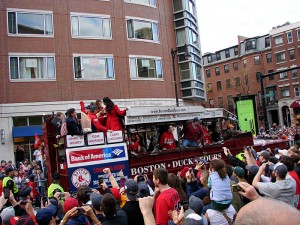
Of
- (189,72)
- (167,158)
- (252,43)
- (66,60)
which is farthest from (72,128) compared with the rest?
(252,43)

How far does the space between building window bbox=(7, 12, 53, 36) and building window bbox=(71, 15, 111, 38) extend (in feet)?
5.56

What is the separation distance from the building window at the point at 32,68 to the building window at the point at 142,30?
21.3 ft

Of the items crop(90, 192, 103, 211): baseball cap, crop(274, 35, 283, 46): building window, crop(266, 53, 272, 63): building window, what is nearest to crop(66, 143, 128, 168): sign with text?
crop(90, 192, 103, 211): baseball cap

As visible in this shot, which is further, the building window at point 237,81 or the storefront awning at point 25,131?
the building window at point 237,81

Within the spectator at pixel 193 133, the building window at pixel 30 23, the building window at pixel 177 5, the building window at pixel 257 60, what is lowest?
the spectator at pixel 193 133

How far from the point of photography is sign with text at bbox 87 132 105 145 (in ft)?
32.2

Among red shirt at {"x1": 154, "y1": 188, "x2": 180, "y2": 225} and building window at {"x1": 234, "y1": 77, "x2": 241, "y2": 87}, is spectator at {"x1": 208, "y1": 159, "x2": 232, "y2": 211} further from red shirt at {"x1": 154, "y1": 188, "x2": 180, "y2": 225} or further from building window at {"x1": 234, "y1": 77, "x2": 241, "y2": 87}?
building window at {"x1": 234, "y1": 77, "x2": 241, "y2": 87}

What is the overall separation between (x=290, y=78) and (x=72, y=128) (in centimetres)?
5431

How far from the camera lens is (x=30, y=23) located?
2306 centimetres

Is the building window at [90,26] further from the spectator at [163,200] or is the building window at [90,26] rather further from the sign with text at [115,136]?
the spectator at [163,200]

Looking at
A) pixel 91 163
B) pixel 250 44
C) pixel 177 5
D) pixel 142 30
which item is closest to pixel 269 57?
pixel 250 44

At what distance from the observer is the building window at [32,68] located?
2242 centimetres

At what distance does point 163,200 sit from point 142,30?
2397 cm

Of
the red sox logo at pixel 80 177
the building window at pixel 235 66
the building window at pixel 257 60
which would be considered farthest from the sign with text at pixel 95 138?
the building window at pixel 235 66
